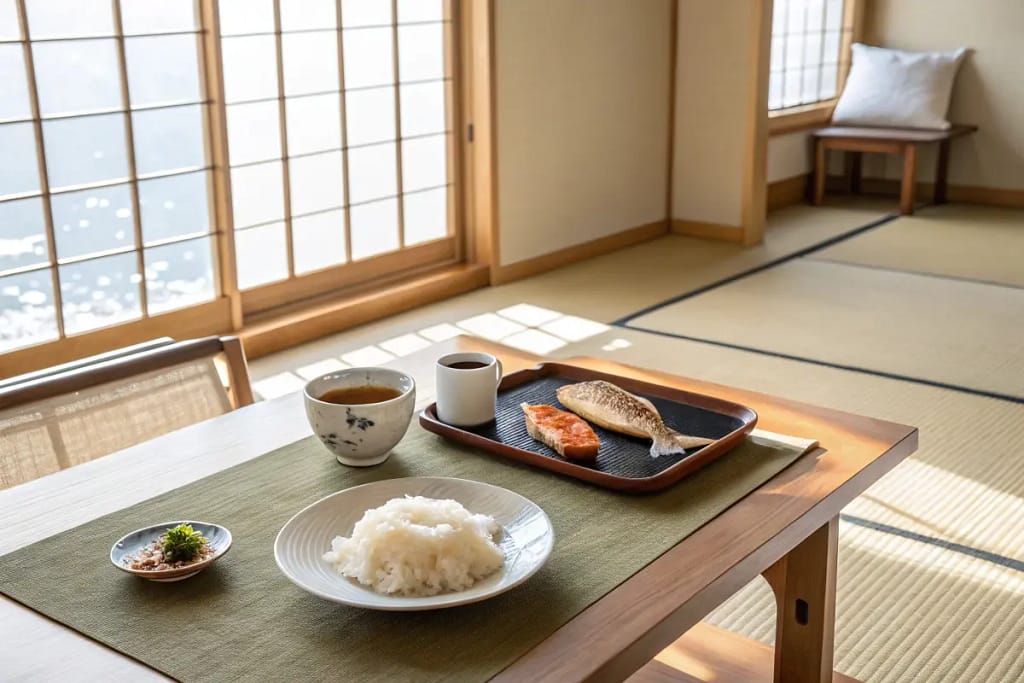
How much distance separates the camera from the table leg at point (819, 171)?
6645 millimetres

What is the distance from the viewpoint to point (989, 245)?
5.56 meters

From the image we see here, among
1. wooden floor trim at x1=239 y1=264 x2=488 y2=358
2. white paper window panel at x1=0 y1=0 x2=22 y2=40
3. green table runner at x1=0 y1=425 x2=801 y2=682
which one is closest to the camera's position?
green table runner at x1=0 y1=425 x2=801 y2=682

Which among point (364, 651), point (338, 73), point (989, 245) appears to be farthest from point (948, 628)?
point (989, 245)

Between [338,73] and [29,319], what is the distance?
149 cm

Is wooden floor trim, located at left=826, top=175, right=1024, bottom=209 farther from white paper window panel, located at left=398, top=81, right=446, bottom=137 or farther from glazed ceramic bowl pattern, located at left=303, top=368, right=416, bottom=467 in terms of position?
glazed ceramic bowl pattern, located at left=303, top=368, right=416, bottom=467

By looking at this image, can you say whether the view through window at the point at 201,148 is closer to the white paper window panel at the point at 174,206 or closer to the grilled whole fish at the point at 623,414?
the white paper window panel at the point at 174,206

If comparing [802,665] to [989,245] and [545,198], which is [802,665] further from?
[989,245]

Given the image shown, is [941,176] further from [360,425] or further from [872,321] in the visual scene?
[360,425]

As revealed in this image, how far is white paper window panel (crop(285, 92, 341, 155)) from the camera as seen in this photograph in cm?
412

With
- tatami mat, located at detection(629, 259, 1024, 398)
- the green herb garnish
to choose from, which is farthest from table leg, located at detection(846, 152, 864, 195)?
the green herb garnish

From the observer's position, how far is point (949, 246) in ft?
18.1

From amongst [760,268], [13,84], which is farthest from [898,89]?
[13,84]

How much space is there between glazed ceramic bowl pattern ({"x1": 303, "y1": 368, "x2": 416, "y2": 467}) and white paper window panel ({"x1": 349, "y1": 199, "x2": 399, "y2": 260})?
121 inches

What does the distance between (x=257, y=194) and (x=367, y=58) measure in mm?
724
